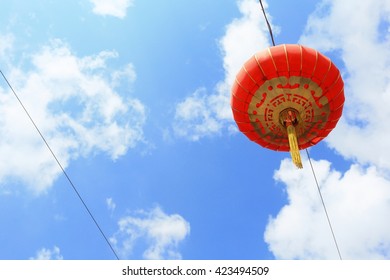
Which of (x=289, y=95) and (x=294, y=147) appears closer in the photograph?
(x=289, y=95)

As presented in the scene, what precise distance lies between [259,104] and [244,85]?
556 mm

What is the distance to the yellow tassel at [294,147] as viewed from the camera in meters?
8.00

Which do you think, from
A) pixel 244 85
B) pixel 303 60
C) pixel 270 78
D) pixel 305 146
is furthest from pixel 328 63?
pixel 305 146

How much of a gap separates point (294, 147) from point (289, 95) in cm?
106

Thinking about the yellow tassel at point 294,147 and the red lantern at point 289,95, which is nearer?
the red lantern at point 289,95

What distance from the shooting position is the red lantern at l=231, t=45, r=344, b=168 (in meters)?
7.66

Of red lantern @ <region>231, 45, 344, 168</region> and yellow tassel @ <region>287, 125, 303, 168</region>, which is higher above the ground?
red lantern @ <region>231, 45, 344, 168</region>

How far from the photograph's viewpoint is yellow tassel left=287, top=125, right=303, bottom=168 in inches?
315

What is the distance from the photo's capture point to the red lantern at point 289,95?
7.66 m

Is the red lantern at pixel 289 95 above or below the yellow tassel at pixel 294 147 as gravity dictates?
above

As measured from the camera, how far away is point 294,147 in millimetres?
8117

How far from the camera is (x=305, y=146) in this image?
9.30 metres

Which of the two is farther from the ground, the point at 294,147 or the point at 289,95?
the point at 289,95

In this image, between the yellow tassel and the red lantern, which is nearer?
the red lantern
